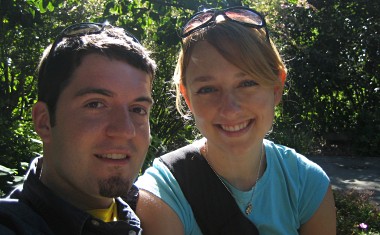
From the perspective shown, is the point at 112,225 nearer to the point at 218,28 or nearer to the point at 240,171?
the point at 240,171

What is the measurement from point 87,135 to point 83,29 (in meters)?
0.50

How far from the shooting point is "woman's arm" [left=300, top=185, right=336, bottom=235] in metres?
2.27

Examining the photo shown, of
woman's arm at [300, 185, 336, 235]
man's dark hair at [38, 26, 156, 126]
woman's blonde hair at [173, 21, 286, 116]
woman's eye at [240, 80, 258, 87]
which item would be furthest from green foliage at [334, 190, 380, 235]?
man's dark hair at [38, 26, 156, 126]

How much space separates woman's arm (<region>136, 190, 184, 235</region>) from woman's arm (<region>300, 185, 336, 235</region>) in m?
0.64

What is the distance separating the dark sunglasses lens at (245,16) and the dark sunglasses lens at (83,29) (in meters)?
0.67

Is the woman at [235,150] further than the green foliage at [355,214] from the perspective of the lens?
No

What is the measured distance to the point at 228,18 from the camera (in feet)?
7.47

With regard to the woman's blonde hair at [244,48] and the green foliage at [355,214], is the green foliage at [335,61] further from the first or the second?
the woman's blonde hair at [244,48]

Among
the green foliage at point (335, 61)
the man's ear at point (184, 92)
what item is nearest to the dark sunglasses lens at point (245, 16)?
the man's ear at point (184, 92)

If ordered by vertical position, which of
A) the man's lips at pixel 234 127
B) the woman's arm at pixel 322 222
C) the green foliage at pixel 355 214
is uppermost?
the man's lips at pixel 234 127

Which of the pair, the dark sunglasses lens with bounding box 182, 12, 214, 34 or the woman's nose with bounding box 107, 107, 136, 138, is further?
the dark sunglasses lens with bounding box 182, 12, 214, 34

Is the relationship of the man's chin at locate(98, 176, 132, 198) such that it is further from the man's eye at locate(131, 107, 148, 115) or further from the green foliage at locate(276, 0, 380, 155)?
the green foliage at locate(276, 0, 380, 155)

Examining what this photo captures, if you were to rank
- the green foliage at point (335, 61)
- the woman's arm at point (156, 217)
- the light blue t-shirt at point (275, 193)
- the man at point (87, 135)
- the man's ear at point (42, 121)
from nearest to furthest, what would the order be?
the man at point (87, 135), the man's ear at point (42, 121), the woman's arm at point (156, 217), the light blue t-shirt at point (275, 193), the green foliage at point (335, 61)

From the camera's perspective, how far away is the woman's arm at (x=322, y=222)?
7.46 feet
